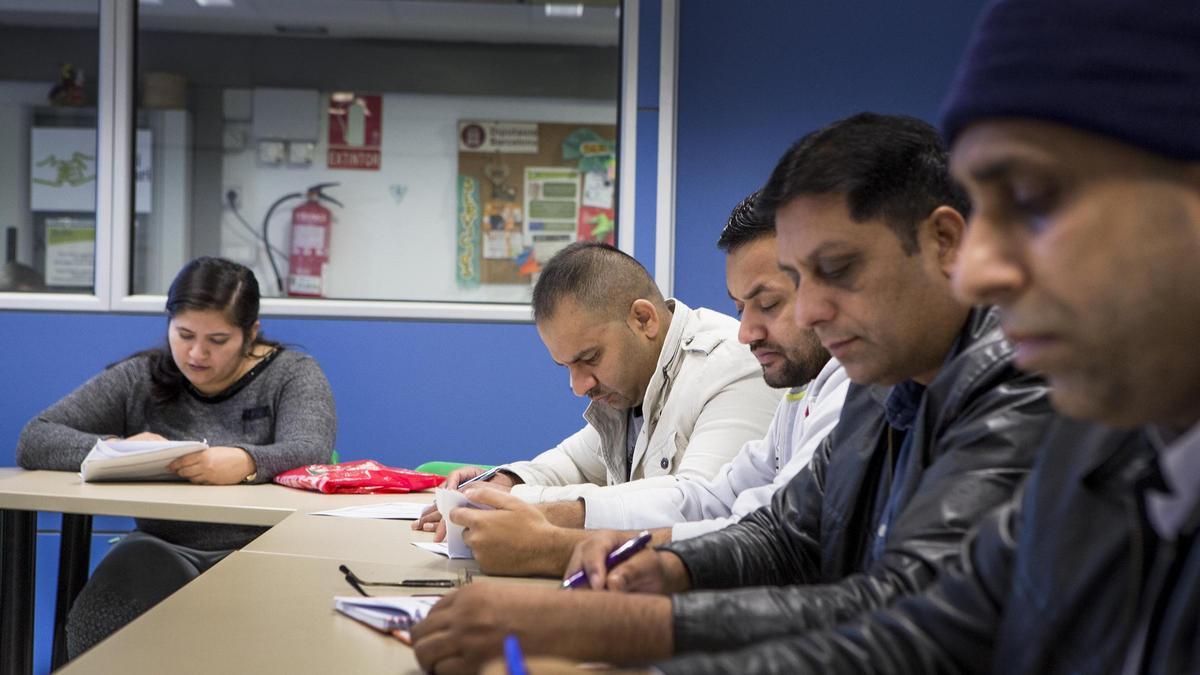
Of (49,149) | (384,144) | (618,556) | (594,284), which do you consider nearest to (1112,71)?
(618,556)

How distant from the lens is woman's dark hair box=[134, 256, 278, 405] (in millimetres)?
3561

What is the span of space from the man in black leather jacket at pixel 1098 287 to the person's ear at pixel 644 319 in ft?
6.35

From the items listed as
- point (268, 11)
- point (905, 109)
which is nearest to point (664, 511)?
point (905, 109)

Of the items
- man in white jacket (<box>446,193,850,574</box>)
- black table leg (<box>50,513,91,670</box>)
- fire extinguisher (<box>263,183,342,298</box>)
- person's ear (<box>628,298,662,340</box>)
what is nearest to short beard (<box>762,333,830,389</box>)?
man in white jacket (<box>446,193,850,574</box>)

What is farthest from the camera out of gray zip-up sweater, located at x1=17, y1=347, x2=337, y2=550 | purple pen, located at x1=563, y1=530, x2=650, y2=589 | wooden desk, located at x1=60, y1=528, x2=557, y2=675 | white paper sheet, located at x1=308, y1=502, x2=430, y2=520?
gray zip-up sweater, located at x1=17, y1=347, x2=337, y2=550

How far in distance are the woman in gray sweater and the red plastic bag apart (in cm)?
14

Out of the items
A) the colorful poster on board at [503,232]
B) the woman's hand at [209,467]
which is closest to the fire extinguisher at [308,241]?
the colorful poster on board at [503,232]

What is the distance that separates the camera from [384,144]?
5.02m

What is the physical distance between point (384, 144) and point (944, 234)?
3.82 meters

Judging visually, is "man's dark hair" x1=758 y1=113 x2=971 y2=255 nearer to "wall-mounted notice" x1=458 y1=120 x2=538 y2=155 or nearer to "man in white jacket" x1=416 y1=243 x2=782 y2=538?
"man in white jacket" x1=416 y1=243 x2=782 y2=538

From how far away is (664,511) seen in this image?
7.34 feet

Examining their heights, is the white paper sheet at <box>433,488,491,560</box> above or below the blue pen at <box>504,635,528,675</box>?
below

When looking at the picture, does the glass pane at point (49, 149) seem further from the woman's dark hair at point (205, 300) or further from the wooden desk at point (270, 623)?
the wooden desk at point (270, 623)

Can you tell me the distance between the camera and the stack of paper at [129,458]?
3084 mm
